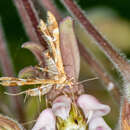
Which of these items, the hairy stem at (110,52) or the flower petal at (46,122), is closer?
the flower petal at (46,122)

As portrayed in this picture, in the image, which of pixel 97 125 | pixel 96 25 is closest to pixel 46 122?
pixel 97 125

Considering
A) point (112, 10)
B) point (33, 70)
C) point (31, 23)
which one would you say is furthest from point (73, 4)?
point (112, 10)

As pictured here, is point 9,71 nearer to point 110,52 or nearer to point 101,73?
point 101,73

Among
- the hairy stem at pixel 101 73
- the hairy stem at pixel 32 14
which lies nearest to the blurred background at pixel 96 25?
the hairy stem at pixel 101 73

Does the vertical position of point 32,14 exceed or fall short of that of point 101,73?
it exceeds it

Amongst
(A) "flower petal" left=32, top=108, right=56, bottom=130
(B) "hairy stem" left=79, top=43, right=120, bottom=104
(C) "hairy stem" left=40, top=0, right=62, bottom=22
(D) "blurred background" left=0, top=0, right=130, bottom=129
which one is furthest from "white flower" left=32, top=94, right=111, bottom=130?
(D) "blurred background" left=0, top=0, right=130, bottom=129

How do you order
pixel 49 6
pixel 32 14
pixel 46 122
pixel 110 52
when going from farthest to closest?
pixel 49 6
pixel 32 14
pixel 110 52
pixel 46 122

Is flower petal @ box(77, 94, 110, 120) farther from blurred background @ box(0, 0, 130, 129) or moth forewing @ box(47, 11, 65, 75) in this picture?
blurred background @ box(0, 0, 130, 129)

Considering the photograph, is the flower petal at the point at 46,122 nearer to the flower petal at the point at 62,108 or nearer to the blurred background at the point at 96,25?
the flower petal at the point at 62,108
